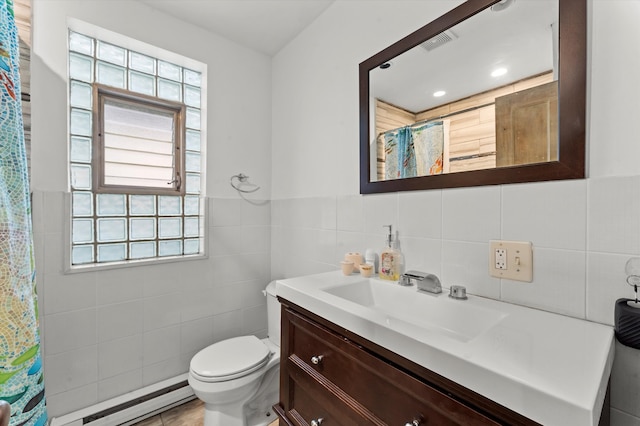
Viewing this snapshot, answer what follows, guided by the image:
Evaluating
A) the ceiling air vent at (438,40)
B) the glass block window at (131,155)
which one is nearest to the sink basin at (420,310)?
the ceiling air vent at (438,40)

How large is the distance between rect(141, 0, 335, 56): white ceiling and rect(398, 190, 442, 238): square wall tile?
4.15ft

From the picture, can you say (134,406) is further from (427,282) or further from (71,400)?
(427,282)

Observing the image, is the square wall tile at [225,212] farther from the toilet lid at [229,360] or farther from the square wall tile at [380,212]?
the square wall tile at [380,212]

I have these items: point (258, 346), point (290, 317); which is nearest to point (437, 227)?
point (290, 317)

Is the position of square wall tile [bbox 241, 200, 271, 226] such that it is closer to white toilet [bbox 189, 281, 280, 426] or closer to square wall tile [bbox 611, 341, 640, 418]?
white toilet [bbox 189, 281, 280, 426]

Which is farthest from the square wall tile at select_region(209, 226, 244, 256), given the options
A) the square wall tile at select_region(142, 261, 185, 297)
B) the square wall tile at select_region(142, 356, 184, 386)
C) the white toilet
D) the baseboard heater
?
the baseboard heater

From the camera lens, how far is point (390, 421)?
684 mm

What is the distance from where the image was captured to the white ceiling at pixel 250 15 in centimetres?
163

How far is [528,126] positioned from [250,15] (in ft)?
5.44

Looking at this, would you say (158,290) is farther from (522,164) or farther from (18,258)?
(522,164)

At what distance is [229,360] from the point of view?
1.44m

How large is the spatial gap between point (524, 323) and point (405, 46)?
3.66 feet

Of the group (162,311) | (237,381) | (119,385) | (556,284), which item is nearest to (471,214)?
(556,284)

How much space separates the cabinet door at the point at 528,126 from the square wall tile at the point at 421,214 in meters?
0.26
